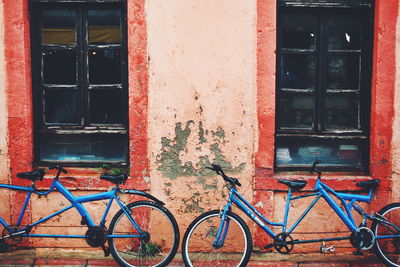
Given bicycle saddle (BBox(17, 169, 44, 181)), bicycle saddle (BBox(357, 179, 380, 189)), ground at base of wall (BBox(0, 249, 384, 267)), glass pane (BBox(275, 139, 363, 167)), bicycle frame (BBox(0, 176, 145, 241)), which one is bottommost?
ground at base of wall (BBox(0, 249, 384, 267))

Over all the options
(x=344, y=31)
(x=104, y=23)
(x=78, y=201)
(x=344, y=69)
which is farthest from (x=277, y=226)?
(x=104, y=23)

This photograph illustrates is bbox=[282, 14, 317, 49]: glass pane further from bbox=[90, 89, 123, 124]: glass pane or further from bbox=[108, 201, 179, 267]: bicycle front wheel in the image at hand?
bbox=[108, 201, 179, 267]: bicycle front wheel

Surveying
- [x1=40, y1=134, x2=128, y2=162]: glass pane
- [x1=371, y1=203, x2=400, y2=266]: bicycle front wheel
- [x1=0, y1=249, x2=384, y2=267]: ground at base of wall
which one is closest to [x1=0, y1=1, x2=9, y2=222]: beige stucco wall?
[x1=40, y1=134, x2=128, y2=162]: glass pane

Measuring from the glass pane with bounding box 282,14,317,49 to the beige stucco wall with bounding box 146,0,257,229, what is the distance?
0.51 metres

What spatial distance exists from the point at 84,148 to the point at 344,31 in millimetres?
3402

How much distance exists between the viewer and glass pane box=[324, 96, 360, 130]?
541 cm

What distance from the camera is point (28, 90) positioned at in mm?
5172

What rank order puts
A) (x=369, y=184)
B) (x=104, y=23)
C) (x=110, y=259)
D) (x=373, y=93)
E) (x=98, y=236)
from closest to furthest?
(x=98, y=236) < (x=369, y=184) < (x=110, y=259) < (x=373, y=93) < (x=104, y=23)

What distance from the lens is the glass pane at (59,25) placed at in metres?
5.32

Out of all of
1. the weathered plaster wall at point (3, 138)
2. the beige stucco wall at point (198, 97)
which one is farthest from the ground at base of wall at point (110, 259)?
the beige stucco wall at point (198, 97)

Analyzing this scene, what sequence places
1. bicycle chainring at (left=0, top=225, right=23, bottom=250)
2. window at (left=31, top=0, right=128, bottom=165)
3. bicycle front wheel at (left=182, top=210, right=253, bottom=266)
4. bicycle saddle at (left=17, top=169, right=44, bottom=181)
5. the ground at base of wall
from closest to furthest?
bicycle front wheel at (left=182, top=210, right=253, bottom=266) → bicycle saddle at (left=17, top=169, right=44, bottom=181) → bicycle chainring at (left=0, top=225, right=23, bottom=250) → the ground at base of wall → window at (left=31, top=0, right=128, bottom=165)

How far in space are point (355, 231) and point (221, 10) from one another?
278cm

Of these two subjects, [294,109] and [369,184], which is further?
[294,109]

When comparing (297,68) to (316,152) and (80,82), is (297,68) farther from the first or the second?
(80,82)
